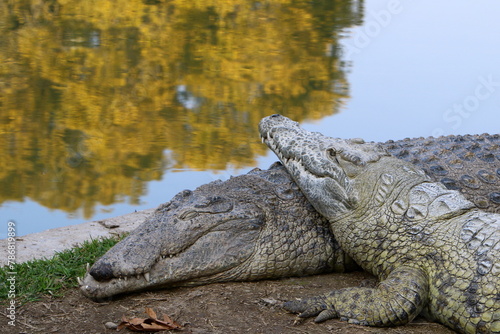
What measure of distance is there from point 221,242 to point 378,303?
3.99ft

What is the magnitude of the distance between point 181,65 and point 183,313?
1020 centimetres

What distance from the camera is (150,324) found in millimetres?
3943

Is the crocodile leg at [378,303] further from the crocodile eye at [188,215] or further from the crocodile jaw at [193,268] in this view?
the crocodile eye at [188,215]

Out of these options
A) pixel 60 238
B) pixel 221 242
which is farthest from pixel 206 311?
pixel 60 238

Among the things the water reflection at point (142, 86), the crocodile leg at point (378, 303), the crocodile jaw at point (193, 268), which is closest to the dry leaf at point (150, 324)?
the crocodile jaw at point (193, 268)

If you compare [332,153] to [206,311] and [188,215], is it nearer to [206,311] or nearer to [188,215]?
[188,215]

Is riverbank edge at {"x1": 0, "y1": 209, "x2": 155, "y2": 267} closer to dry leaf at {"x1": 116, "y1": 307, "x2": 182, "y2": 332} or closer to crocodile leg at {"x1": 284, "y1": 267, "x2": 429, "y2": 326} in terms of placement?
dry leaf at {"x1": 116, "y1": 307, "x2": 182, "y2": 332}

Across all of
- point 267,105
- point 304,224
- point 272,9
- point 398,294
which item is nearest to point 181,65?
point 267,105

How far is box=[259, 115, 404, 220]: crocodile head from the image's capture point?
4.69 m

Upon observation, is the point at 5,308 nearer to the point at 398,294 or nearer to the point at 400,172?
the point at 398,294

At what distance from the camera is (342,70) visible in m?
13.7

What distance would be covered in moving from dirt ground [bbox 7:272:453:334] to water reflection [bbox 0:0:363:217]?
3.08 metres

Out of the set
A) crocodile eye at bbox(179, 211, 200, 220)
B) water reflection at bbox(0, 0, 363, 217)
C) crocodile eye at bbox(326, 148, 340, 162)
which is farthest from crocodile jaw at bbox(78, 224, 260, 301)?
water reflection at bbox(0, 0, 363, 217)

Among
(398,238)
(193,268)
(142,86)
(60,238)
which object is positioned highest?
(398,238)
